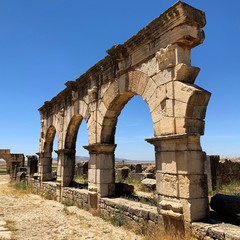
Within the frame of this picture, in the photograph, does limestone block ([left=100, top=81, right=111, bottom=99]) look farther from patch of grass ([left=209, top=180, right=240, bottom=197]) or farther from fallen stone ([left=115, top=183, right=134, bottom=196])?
patch of grass ([left=209, top=180, right=240, bottom=197])

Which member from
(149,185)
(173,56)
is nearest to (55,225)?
(173,56)

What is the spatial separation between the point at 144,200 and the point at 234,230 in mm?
3387

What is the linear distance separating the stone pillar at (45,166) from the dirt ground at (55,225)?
452 centimetres

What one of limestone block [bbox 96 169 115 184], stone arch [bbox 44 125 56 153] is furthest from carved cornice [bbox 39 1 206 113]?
stone arch [bbox 44 125 56 153]

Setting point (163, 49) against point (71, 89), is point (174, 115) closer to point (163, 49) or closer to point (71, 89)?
point (163, 49)

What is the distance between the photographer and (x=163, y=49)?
18.3 feet

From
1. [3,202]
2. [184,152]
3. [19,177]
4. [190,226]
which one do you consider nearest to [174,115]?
[184,152]

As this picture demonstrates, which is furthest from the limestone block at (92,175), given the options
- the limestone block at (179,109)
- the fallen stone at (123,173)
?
the fallen stone at (123,173)

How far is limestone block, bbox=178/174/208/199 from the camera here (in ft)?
15.6

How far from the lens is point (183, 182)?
4848 mm

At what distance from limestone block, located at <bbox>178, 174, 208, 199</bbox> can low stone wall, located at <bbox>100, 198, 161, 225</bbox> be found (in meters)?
0.88

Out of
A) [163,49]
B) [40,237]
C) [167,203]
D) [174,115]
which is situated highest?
[163,49]

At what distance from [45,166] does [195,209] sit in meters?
10.5

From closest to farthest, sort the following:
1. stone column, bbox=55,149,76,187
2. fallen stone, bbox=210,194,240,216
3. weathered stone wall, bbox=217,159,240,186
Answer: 1. fallen stone, bbox=210,194,240,216
2. stone column, bbox=55,149,76,187
3. weathered stone wall, bbox=217,159,240,186
